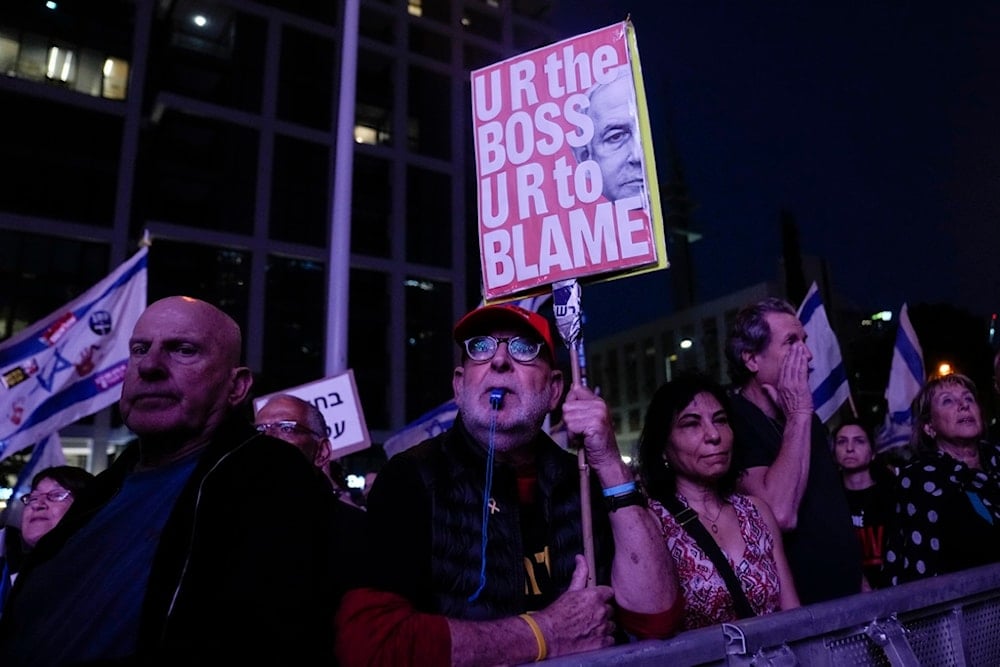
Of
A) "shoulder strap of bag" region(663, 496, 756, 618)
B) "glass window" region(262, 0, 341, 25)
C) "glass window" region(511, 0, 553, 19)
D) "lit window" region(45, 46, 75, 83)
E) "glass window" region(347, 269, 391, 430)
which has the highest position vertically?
"glass window" region(511, 0, 553, 19)

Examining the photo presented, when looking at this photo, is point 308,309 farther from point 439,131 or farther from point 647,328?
point 647,328

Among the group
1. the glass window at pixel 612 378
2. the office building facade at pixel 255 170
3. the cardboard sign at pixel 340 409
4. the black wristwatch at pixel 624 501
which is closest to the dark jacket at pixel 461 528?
the black wristwatch at pixel 624 501

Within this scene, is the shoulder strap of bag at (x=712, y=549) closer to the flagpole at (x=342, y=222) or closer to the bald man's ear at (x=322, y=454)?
the bald man's ear at (x=322, y=454)

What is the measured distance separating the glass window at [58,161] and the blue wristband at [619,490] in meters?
30.0

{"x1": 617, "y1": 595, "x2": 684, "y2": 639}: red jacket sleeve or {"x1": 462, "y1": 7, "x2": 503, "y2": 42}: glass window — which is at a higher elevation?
{"x1": 462, "y1": 7, "x2": 503, "y2": 42}: glass window

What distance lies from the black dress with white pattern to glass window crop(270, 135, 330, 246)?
30772mm

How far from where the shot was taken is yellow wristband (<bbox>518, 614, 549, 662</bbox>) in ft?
5.39

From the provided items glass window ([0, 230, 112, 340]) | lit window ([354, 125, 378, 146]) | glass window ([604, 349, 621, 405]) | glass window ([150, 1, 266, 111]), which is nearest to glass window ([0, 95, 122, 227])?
glass window ([0, 230, 112, 340])

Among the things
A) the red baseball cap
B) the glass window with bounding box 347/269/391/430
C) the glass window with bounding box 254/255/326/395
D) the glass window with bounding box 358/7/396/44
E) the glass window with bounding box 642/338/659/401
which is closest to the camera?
the red baseball cap

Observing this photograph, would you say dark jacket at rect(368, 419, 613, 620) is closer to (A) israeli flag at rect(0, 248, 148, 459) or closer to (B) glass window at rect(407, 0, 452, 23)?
(A) israeli flag at rect(0, 248, 148, 459)

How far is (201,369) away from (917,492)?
290 centimetres

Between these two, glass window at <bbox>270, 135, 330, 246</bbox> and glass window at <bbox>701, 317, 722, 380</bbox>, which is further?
glass window at <bbox>701, 317, 722, 380</bbox>

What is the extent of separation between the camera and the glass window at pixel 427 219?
3522cm

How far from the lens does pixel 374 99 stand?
118 ft
